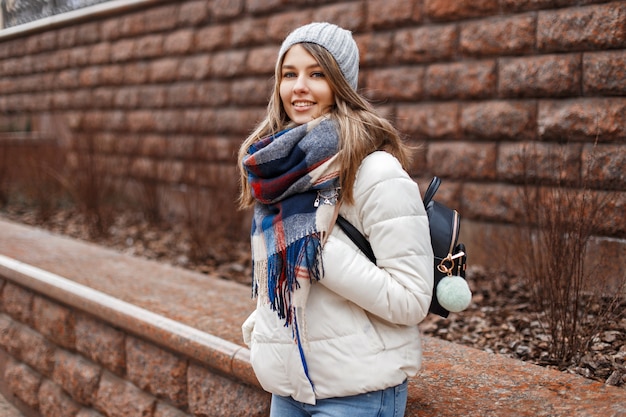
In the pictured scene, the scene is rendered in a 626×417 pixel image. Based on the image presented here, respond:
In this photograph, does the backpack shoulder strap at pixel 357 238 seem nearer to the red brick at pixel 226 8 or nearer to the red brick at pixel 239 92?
the red brick at pixel 239 92

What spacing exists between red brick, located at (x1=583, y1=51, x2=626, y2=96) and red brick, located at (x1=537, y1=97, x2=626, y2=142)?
0.19 feet

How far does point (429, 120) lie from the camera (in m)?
5.12

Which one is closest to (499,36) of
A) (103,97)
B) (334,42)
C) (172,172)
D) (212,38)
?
(334,42)

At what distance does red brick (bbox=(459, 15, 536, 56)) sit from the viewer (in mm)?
4461

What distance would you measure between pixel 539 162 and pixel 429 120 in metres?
1.03

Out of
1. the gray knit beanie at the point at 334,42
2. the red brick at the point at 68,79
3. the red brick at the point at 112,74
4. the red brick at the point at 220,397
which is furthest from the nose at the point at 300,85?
the red brick at the point at 68,79

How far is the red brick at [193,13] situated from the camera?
7508 mm

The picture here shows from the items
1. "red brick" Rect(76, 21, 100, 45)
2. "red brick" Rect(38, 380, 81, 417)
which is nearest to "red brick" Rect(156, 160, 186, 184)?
"red brick" Rect(76, 21, 100, 45)

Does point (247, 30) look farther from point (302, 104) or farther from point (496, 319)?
point (302, 104)

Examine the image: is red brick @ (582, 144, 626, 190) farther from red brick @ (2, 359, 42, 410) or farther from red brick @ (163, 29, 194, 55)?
red brick @ (163, 29, 194, 55)

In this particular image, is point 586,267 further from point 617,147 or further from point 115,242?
point 115,242

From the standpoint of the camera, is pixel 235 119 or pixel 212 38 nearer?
pixel 235 119

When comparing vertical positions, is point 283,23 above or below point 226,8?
below

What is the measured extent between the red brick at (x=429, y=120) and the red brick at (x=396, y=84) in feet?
0.33
